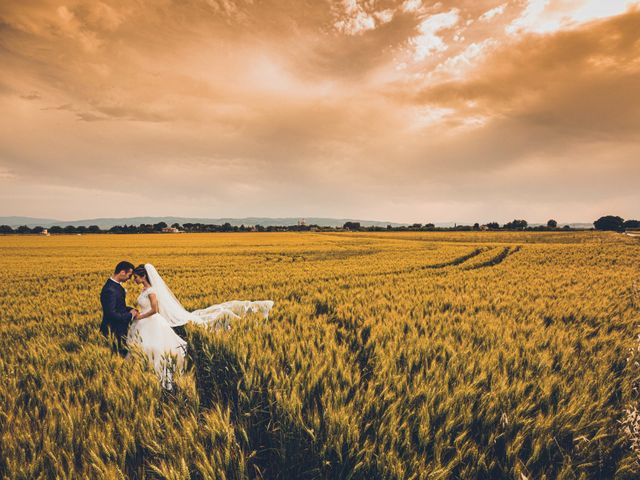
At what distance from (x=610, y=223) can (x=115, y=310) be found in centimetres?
13785

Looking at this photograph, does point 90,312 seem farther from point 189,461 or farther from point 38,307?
point 189,461

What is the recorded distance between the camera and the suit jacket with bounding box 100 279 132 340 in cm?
507

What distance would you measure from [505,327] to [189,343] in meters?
5.70

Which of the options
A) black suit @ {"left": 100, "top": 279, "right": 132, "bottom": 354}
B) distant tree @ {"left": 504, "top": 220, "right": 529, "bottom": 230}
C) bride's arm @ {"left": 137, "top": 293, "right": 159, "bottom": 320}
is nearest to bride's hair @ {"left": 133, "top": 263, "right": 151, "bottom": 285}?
black suit @ {"left": 100, "top": 279, "right": 132, "bottom": 354}

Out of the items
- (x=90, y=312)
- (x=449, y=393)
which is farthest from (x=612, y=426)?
(x=90, y=312)

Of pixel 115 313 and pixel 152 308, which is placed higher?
pixel 152 308

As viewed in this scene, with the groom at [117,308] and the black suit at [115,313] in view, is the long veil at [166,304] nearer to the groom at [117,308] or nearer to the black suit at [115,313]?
the groom at [117,308]

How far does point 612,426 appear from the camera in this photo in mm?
2680

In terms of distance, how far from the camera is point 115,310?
17.0 feet

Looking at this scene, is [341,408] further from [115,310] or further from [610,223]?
[610,223]

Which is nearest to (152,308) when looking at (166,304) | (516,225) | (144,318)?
(144,318)

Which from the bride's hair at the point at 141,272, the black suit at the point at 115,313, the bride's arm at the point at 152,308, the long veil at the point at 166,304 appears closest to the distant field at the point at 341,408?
the black suit at the point at 115,313

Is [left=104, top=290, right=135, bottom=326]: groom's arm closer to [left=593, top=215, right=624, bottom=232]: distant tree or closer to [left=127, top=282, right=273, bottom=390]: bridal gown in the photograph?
[left=127, top=282, right=273, bottom=390]: bridal gown

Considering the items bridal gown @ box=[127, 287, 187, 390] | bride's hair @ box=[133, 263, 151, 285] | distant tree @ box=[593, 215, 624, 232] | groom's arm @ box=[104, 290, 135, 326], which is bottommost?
bridal gown @ box=[127, 287, 187, 390]
